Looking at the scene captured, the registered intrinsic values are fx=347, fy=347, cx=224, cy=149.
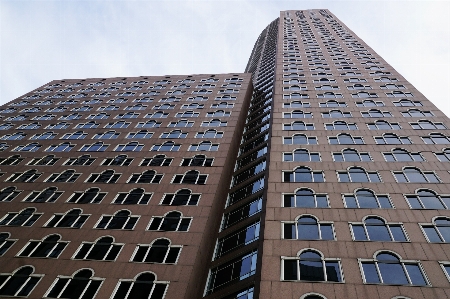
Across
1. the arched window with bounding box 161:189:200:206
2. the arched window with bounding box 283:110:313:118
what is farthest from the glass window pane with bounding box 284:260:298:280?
the arched window with bounding box 283:110:313:118

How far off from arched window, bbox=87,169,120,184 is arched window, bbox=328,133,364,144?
70.1 ft

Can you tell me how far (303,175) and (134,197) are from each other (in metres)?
15.0

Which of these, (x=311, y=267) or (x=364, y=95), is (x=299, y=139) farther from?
(x=311, y=267)

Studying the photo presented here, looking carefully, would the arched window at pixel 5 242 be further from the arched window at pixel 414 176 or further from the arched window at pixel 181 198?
the arched window at pixel 414 176

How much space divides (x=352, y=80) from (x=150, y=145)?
2856 cm

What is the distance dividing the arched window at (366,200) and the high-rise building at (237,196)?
0.12m

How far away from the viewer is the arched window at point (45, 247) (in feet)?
84.6

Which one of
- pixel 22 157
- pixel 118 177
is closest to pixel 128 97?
pixel 22 157

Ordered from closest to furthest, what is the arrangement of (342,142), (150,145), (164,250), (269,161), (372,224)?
(372,224)
(164,250)
(269,161)
(342,142)
(150,145)

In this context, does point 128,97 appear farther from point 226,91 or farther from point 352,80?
point 352,80

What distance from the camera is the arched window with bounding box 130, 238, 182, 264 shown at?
24438mm

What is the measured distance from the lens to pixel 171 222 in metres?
27.8

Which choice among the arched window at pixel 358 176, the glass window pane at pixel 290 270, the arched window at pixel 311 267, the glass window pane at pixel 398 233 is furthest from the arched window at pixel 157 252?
the glass window pane at pixel 398 233

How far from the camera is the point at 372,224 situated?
23.1 m
